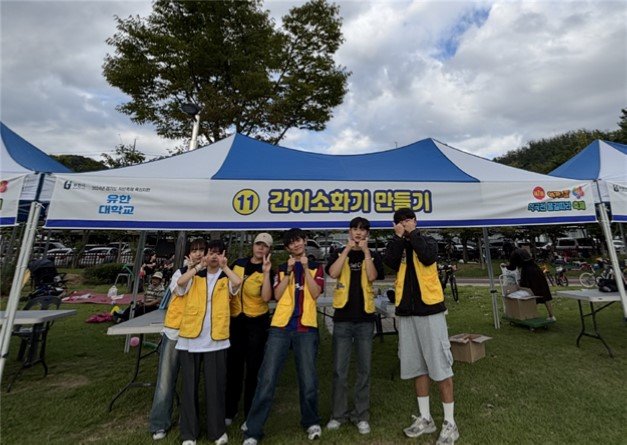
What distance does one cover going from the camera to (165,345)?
2861mm

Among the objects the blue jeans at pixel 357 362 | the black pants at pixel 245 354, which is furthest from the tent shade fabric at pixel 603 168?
the black pants at pixel 245 354

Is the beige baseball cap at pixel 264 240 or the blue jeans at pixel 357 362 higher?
the beige baseball cap at pixel 264 240

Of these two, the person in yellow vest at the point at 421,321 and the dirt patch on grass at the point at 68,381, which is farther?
the dirt patch on grass at the point at 68,381

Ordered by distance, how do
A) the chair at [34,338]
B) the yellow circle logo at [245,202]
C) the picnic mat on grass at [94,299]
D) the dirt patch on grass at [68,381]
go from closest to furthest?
the yellow circle logo at [245,202]
the dirt patch on grass at [68,381]
the chair at [34,338]
the picnic mat on grass at [94,299]

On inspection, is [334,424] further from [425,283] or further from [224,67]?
[224,67]

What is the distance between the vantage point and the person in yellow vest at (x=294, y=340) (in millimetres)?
2668

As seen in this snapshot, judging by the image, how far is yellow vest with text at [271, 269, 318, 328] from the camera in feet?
9.14

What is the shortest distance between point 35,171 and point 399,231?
3.31 m

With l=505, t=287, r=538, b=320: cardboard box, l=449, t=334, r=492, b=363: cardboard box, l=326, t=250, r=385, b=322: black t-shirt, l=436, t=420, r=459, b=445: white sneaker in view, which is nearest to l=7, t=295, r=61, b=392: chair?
l=326, t=250, r=385, b=322: black t-shirt

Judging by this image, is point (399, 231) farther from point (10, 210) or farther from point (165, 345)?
point (10, 210)

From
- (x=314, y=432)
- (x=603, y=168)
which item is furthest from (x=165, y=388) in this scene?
(x=603, y=168)

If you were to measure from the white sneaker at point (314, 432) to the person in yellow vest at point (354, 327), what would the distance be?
0.14 meters

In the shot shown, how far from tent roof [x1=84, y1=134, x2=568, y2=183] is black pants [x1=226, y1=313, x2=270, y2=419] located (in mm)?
1361

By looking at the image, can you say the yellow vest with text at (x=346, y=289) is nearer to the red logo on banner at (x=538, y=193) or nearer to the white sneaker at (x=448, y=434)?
the white sneaker at (x=448, y=434)
